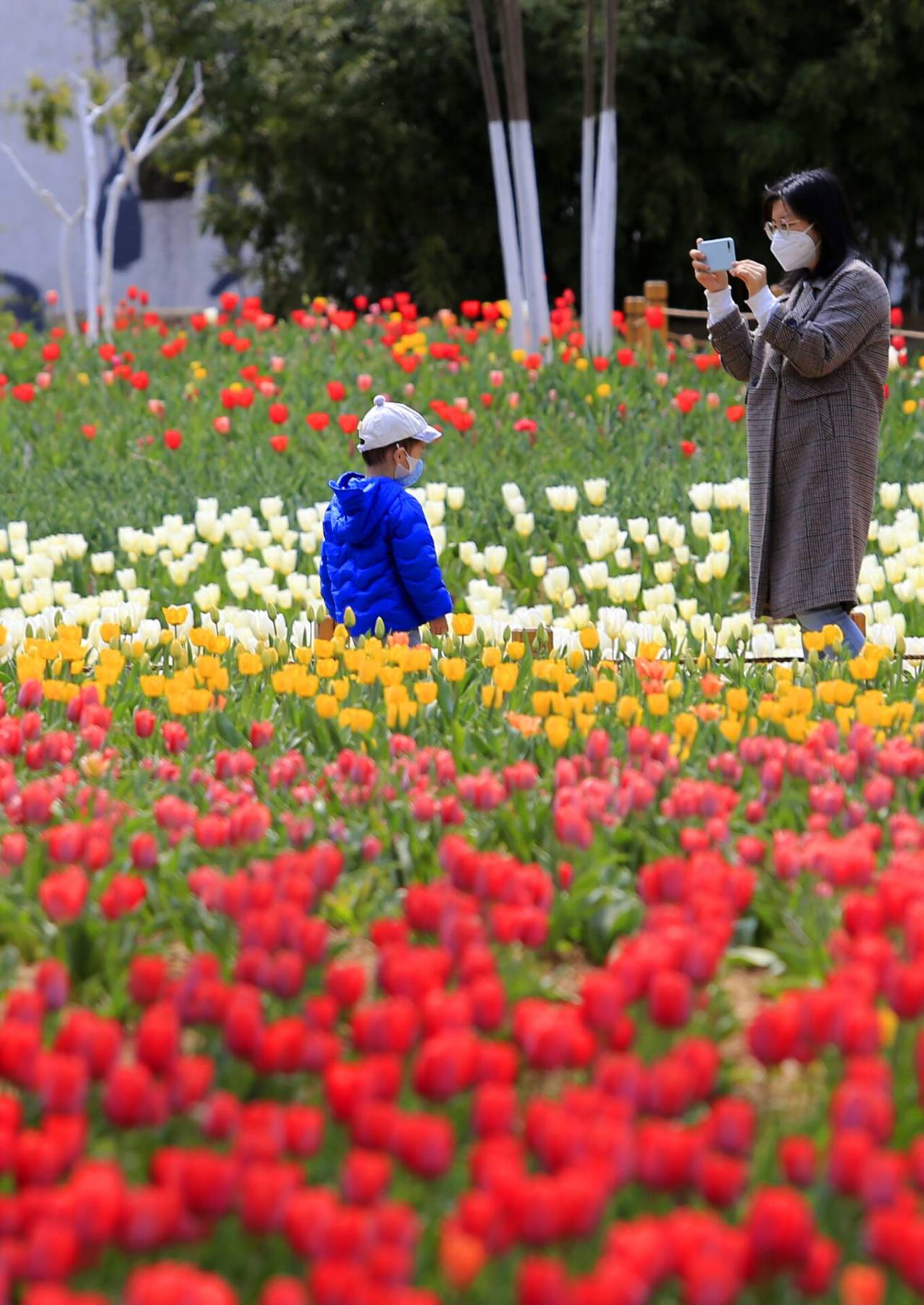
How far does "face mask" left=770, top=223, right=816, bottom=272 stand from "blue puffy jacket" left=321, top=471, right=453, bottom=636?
1110 mm

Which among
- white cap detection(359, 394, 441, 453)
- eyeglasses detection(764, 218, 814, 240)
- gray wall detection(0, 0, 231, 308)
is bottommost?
white cap detection(359, 394, 441, 453)

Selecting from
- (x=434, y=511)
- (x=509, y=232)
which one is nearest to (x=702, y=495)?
(x=434, y=511)

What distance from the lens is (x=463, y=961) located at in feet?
7.14

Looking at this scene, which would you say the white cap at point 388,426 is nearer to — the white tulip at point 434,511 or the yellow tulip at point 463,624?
the yellow tulip at point 463,624

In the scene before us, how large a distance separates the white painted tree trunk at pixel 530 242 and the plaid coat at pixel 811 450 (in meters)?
6.10

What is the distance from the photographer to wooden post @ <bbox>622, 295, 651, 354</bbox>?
11156 mm

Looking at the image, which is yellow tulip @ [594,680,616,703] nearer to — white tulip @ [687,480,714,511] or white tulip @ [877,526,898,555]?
white tulip @ [877,526,898,555]

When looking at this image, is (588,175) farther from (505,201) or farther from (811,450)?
(811,450)

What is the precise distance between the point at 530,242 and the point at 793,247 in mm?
6340

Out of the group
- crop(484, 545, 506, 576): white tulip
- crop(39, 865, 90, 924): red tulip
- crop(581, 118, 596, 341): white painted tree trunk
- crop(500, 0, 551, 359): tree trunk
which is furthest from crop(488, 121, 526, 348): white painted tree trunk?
crop(39, 865, 90, 924): red tulip

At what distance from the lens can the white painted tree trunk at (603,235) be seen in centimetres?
1116

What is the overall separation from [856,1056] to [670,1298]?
1.11ft

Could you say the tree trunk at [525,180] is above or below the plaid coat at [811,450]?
above

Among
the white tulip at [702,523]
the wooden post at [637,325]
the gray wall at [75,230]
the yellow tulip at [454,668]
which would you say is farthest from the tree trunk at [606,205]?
the gray wall at [75,230]
